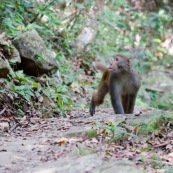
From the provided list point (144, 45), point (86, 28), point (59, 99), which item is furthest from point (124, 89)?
point (144, 45)

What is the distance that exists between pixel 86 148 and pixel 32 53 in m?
4.03

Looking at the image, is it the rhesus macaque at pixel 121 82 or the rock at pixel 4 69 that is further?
the rhesus macaque at pixel 121 82

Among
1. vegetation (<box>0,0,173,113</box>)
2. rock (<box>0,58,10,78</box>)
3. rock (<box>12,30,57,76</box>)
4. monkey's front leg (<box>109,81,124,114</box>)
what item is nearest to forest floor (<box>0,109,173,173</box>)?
monkey's front leg (<box>109,81,124,114</box>)

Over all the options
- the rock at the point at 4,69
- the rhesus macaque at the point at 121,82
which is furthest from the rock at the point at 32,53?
the rhesus macaque at the point at 121,82

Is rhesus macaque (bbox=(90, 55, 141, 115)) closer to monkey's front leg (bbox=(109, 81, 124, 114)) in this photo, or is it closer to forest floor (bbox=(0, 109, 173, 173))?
monkey's front leg (bbox=(109, 81, 124, 114))

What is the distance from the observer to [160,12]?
17.1 meters

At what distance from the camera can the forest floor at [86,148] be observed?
3.66 meters

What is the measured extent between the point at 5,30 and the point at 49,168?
18.4ft

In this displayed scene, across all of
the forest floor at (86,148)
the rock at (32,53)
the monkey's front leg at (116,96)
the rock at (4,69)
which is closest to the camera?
the forest floor at (86,148)

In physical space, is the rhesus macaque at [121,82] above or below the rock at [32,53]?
below

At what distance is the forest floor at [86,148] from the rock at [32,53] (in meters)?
2.45

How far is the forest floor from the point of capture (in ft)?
12.0

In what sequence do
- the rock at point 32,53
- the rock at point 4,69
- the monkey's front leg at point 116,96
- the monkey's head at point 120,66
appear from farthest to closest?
1. the rock at point 32,53
2. the monkey's head at point 120,66
3. the monkey's front leg at point 116,96
4. the rock at point 4,69

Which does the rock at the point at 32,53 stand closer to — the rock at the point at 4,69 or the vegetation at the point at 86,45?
the vegetation at the point at 86,45
